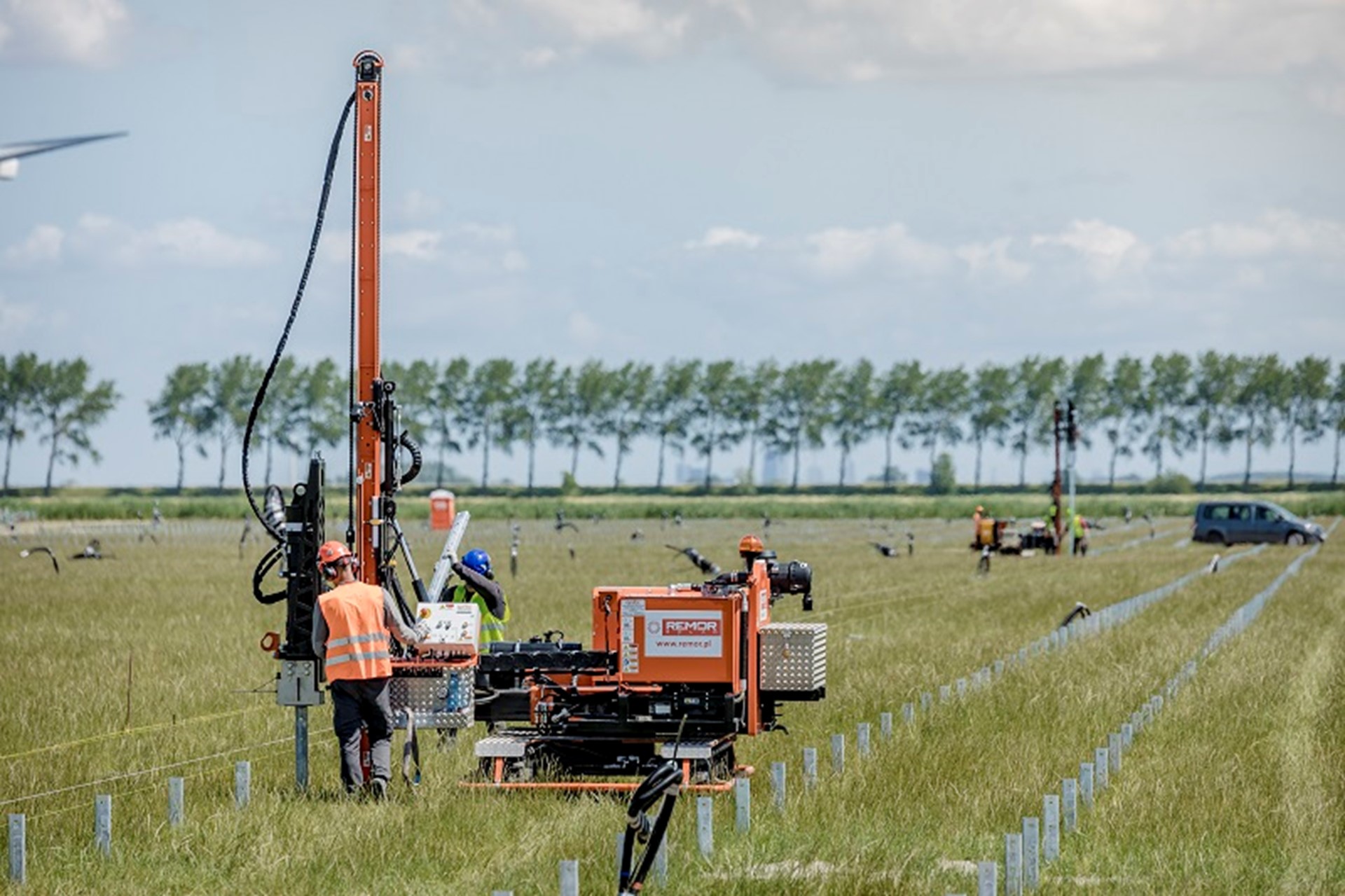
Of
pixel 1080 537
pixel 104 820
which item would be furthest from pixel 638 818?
pixel 1080 537

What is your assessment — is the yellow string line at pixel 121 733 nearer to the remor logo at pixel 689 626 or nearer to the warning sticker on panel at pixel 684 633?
the warning sticker on panel at pixel 684 633

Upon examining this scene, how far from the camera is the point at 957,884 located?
43.5 ft

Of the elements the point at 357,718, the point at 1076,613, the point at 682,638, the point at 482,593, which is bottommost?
the point at 1076,613

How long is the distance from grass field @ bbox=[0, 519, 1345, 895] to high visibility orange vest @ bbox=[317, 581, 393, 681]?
96cm

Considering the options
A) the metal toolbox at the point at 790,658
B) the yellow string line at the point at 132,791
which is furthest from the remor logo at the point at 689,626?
the yellow string line at the point at 132,791

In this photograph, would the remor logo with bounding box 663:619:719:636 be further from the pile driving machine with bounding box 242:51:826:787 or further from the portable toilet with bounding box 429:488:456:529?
the portable toilet with bounding box 429:488:456:529

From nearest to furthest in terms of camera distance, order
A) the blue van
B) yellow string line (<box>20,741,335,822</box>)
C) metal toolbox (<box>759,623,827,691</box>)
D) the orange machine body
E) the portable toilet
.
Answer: yellow string line (<box>20,741,335,822</box>) → the orange machine body → metal toolbox (<box>759,623,827,691</box>) → the blue van → the portable toilet

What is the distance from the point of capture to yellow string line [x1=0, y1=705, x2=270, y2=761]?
64.0 ft

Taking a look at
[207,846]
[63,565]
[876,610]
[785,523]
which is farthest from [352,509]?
[785,523]

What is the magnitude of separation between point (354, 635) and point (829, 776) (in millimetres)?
3772

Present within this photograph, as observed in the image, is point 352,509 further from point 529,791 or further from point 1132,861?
point 1132,861

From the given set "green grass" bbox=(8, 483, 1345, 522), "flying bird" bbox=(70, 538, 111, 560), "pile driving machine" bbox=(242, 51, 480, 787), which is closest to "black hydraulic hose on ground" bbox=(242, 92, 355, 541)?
"pile driving machine" bbox=(242, 51, 480, 787)

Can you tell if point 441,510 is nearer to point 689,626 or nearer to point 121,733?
point 121,733

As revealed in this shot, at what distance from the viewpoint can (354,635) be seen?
1683 centimetres
